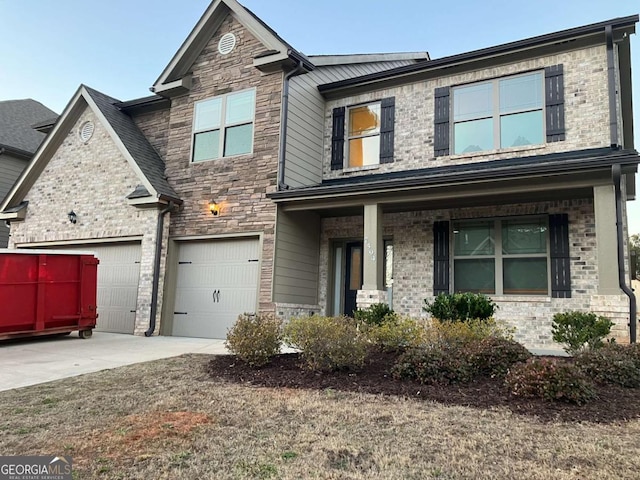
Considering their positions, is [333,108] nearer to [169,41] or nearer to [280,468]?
[280,468]

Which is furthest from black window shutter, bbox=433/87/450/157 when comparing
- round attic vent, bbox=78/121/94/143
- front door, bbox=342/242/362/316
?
round attic vent, bbox=78/121/94/143

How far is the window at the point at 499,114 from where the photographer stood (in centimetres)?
971

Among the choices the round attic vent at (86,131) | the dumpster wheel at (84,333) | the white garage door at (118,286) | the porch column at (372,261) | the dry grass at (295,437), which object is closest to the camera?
the dry grass at (295,437)

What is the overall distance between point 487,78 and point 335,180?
12.7ft

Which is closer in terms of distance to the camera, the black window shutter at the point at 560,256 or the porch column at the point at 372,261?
the black window shutter at the point at 560,256

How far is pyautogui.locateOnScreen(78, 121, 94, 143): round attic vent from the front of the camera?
1308 cm

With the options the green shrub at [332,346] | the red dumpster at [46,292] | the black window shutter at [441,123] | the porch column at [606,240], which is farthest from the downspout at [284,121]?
the porch column at [606,240]

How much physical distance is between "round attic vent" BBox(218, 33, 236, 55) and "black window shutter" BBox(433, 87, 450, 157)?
493 cm

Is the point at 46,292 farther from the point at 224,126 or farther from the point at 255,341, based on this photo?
the point at 255,341

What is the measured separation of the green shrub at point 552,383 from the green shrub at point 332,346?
1812mm

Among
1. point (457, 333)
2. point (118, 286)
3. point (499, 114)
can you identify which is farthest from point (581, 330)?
point (118, 286)

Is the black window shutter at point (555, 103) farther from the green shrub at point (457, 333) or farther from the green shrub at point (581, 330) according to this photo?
the green shrub at point (457, 333)

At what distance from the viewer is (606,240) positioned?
294 inches

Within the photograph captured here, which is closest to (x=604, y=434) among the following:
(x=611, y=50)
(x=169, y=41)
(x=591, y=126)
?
(x=591, y=126)
